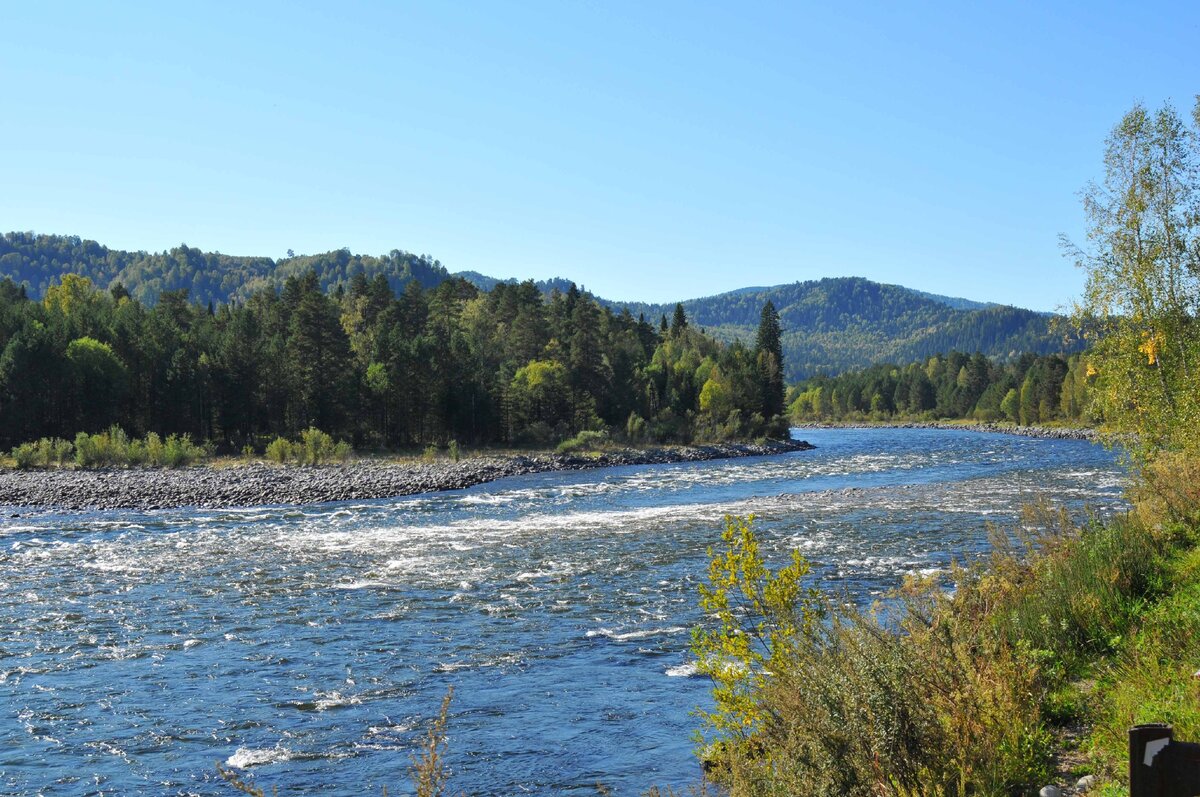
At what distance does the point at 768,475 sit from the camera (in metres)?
55.5

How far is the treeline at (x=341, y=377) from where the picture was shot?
66.3m

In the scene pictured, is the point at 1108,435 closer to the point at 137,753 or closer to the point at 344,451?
the point at 137,753

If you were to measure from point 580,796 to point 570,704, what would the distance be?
9.74 ft

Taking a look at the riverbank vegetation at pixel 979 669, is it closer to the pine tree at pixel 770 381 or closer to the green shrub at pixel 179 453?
the green shrub at pixel 179 453

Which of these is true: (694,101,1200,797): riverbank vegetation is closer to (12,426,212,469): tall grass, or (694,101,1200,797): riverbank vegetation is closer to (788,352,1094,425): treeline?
(12,426,212,469): tall grass

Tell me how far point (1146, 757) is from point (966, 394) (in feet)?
579

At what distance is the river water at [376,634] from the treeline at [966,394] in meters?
102

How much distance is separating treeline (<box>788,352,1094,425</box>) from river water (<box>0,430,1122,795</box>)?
102 metres

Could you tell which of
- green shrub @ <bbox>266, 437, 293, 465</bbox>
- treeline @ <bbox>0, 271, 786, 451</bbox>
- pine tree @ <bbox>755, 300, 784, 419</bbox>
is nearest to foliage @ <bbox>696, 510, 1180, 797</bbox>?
green shrub @ <bbox>266, 437, 293, 465</bbox>

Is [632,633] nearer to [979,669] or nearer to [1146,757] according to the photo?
[979,669]

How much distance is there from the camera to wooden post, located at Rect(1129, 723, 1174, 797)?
3.72m

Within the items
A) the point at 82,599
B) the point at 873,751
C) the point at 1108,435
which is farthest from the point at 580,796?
the point at 1108,435

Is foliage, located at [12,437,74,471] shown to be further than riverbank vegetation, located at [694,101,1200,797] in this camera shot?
Yes

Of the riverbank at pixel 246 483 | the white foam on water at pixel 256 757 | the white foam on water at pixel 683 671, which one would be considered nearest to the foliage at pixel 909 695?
the white foam on water at pixel 683 671
